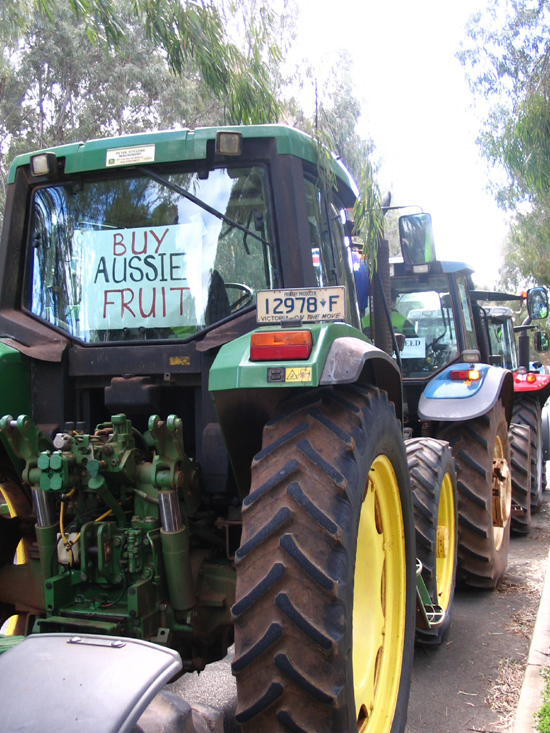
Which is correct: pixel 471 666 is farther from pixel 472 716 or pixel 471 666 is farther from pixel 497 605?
pixel 497 605

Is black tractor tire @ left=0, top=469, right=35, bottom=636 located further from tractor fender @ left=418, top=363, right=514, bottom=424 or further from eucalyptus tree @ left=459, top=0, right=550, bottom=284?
eucalyptus tree @ left=459, top=0, right=550, bottom=284

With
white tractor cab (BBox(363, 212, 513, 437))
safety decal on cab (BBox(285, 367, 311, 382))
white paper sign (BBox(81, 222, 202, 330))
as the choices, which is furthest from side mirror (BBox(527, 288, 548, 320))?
safety decal on cab (BBox(285, 367, 311, 382))

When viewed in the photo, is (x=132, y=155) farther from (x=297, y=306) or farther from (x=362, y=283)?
(x=362, y=283)

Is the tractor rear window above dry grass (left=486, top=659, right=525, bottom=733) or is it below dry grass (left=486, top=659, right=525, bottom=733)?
above

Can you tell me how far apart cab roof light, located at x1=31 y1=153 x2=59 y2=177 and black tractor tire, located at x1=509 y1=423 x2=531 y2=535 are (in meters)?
5.45

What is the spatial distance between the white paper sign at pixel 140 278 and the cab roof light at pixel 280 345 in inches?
27.4

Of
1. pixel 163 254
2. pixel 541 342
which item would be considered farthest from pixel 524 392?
pixel 163 254

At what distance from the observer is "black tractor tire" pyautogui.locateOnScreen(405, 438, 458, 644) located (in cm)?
395

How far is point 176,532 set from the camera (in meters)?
2.66

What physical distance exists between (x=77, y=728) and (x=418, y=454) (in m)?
3.16

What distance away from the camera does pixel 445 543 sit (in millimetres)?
4621

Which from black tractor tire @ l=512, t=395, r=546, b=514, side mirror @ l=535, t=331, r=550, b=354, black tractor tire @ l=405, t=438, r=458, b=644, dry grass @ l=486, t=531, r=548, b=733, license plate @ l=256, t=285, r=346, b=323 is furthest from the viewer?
side mirror @ l=535, t=331, r=550, b=354

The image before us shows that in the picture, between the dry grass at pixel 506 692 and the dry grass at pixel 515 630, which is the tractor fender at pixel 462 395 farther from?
the dry grass at pixel 506 692

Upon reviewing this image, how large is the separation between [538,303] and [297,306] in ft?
19.2
